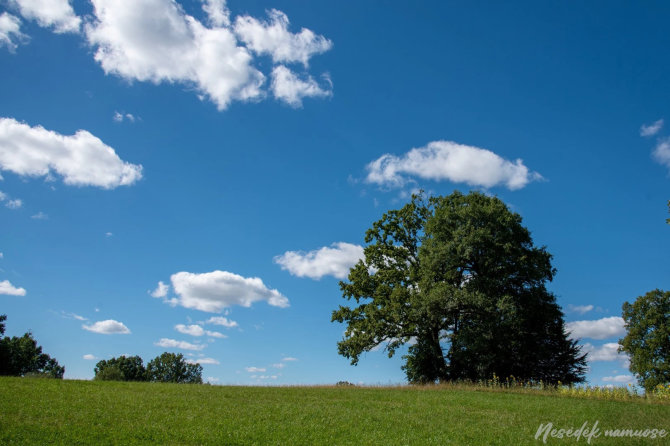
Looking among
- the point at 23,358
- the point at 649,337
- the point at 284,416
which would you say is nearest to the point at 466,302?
the point at 284,416

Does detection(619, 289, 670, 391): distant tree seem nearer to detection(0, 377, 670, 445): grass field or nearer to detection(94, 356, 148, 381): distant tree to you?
detection(0, 377, 670, 445): grass field

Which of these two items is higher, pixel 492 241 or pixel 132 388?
pixel 492 241

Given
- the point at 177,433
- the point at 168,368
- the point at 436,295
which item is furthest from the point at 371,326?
the point at 168,368

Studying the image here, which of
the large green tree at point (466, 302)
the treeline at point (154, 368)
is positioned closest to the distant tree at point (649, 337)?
the large green tree at point (466, 302)

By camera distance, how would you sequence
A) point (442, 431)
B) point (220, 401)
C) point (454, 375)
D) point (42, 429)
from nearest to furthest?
point (42, 429) → point (442, 431) → point (220, 401) → point (454, 375)

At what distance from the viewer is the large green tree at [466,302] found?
30.4m

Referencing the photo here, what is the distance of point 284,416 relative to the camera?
15750 mm

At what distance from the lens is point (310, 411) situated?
16859 mm

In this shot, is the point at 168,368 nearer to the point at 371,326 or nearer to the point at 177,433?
the point at 371,326

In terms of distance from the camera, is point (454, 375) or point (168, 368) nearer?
point (454, 375)

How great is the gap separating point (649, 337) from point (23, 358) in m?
90.7

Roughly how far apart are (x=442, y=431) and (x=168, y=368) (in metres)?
96.9

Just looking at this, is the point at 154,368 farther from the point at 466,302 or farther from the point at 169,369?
the point at 466,302

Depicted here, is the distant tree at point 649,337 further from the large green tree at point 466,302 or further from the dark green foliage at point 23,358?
the dark green foliage at point 23,358
